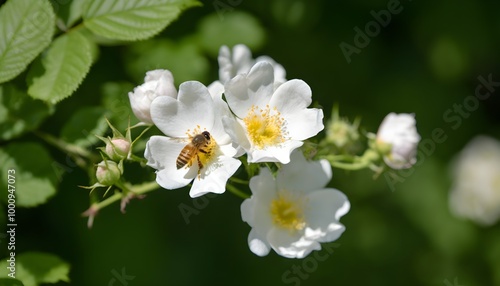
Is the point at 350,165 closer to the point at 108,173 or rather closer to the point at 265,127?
the point at 265,127

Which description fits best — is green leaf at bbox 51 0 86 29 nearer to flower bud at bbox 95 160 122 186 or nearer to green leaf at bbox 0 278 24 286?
flower bud at bbox 95 160 122 186

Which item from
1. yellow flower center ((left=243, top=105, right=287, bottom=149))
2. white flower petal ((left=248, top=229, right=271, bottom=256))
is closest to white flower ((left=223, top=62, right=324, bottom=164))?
yellow flower center ((left=243, top=105, right=287, bottom=149))

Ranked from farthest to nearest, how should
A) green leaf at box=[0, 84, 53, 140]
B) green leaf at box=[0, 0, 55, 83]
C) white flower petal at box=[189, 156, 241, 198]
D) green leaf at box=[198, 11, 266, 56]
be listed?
green leaf at box=[198, 11, 266, 56]
green leaf at box=[0, 84, 53, 140]
green leaf at box=[0, 0, 55, 83]
white flower petal at box=[189, 156, 241, 198]

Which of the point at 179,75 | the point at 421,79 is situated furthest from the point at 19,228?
the point at 421,79

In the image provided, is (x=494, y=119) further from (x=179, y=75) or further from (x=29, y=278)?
(x=29, y=278)

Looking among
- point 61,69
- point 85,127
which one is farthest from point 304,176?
point 61,69

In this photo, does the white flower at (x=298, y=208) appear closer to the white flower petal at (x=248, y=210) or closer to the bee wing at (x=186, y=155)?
the white flower petal at (x=248, y=210)

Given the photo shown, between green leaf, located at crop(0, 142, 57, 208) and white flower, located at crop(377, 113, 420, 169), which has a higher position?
white flower, located at crop(377, 113, 420, 169)
